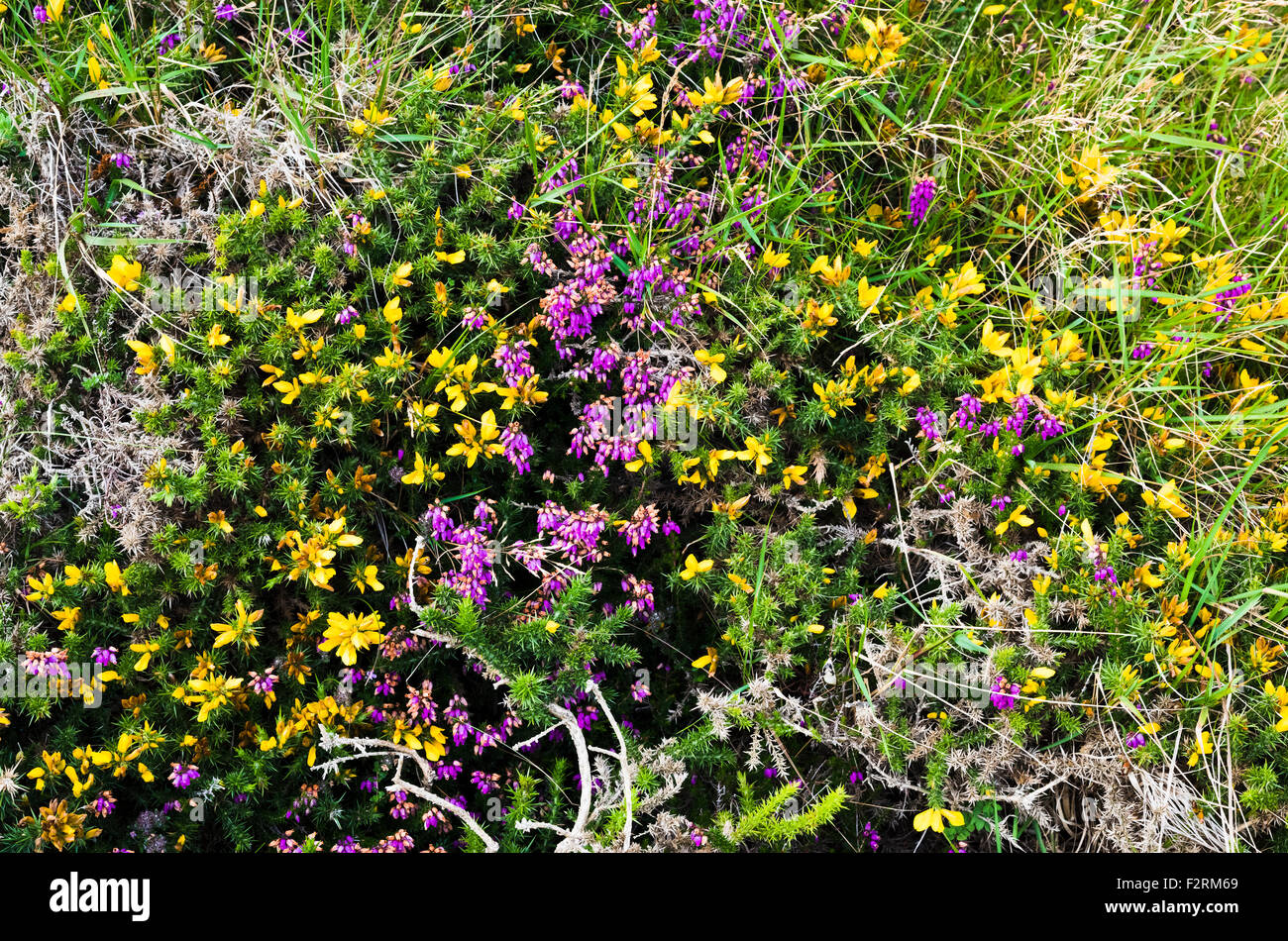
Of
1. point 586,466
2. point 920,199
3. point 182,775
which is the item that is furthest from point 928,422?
point 182,775

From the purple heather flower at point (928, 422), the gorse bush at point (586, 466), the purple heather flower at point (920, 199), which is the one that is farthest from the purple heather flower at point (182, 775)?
the purple heather flower at point (920, 199)

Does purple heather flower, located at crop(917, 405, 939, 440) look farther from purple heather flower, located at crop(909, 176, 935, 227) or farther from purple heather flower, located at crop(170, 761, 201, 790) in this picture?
purple heather flower, located at crop(170, 761, 201, 790)

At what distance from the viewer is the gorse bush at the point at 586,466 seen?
235cm

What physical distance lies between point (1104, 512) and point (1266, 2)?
2.54 metres

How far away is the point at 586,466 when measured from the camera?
2736 millimetres

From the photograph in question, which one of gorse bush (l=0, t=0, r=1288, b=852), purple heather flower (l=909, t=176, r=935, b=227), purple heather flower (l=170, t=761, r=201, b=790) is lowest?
purple heather flower (l=170, t=761, r=201, b=790)

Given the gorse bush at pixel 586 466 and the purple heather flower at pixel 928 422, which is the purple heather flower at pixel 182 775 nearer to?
the gorse bush at pixel 586 466

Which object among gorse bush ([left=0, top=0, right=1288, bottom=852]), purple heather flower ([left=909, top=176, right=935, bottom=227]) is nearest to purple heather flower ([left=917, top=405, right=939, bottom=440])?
gorse bush ([left=0, top=0, right=1288, bottom=852])

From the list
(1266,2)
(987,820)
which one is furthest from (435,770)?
(1266,2)

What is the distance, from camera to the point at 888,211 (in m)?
3.25

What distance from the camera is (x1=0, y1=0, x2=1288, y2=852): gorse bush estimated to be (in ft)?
7.70

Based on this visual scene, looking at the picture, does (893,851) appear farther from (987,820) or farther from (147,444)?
(147,444)
